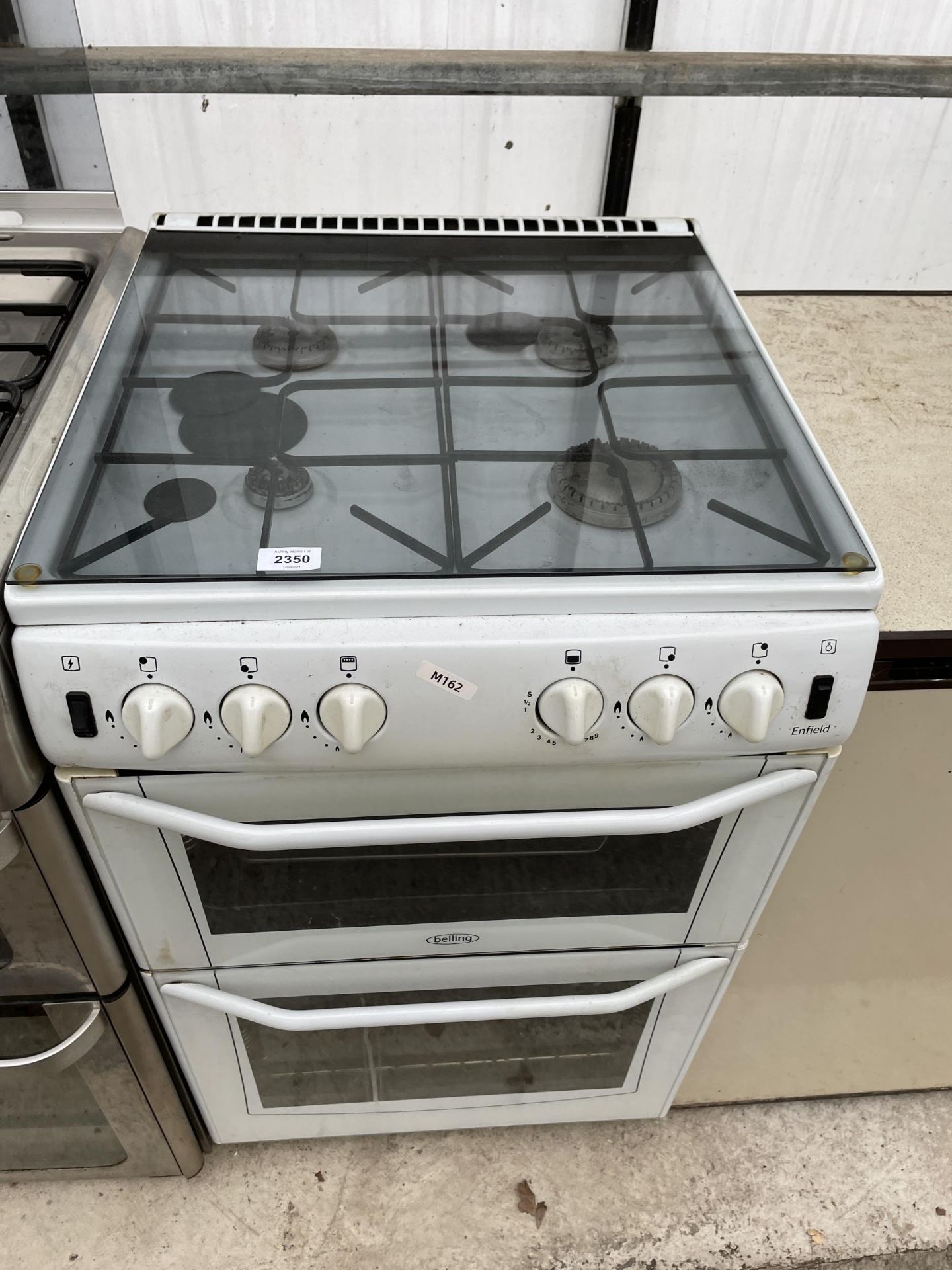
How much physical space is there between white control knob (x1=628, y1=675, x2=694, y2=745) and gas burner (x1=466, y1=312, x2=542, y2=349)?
0.47m

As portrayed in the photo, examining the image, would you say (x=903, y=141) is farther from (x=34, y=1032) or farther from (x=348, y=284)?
(x=34, y=1032)

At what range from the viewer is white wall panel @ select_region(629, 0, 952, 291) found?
1.59m

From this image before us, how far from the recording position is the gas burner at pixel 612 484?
0.76 m

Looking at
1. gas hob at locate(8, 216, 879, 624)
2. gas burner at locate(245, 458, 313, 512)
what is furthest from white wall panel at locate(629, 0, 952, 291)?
gas burner at locate(245, 458, 313, 512)

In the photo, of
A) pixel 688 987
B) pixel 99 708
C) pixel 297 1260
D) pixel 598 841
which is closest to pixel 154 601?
pixel 99 708

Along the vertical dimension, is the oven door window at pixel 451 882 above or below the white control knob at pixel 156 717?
below

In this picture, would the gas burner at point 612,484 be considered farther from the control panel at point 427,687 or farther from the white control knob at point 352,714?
the white control knob at point 352,714

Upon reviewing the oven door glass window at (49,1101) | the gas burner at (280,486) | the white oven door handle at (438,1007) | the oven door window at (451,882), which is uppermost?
the gas burner at (280,486)

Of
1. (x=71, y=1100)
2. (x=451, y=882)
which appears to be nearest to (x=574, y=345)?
(x=451, y=882)

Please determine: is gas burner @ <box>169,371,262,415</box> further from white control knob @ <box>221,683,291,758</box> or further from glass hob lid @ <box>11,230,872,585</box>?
white control knob @ <box>221,683,291,758</box>

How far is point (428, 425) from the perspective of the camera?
2.80 feet

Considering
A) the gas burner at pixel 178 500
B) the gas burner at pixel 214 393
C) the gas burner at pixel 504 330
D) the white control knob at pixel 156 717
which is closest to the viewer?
the white control knob at pixel 156 717

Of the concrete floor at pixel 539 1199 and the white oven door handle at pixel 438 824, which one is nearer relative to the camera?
the white oven door handle at pixel 438 824

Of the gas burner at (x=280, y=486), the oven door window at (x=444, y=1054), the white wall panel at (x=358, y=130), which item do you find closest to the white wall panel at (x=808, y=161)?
the white wall panel at (x=358, y=130)
